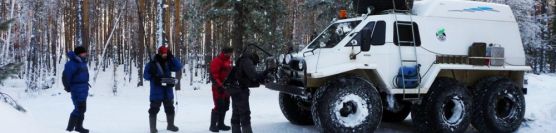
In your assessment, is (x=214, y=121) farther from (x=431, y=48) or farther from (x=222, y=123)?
(x=431, y=48)

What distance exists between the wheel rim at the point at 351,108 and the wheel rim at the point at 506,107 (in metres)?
2.93

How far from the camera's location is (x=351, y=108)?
24.9 ft

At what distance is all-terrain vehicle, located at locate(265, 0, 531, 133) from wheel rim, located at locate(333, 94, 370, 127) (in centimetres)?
1

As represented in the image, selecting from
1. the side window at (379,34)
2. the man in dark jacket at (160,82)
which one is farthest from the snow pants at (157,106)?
the side window at (379,34)

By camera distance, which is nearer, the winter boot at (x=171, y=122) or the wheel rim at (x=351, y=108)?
the wheel rim at (x=351, y=108)

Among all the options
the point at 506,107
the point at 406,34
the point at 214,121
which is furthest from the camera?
the point at 506,107

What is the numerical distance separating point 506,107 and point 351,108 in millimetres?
3325

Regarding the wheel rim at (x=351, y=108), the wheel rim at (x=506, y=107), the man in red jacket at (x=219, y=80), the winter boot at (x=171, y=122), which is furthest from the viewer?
the wheel rim at (x=506, y=107)

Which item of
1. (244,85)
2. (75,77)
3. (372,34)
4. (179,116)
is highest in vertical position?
(372,34)

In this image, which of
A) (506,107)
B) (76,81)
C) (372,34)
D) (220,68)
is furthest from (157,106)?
(506,107)

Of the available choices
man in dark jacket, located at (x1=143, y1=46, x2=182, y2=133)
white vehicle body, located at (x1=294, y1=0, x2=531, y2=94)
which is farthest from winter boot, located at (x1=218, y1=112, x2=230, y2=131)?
white vehicle body, located at (x1=294, y1=0, x2=531, y2=94)

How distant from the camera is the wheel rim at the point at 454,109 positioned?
8.24m

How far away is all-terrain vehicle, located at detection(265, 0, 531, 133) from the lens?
7.59m

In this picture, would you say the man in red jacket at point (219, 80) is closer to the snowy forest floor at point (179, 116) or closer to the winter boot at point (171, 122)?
the snowy forest floor at point (179, 116)
